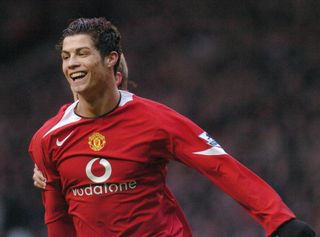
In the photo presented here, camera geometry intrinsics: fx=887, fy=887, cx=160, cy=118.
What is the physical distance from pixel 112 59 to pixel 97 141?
344mm

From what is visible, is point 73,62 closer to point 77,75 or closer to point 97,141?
point 77,75

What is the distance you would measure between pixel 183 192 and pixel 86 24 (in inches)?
133

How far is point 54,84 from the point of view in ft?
23.8

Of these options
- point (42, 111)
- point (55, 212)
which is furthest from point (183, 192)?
point (55, 212)

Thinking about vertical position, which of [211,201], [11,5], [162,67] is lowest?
[211,201]

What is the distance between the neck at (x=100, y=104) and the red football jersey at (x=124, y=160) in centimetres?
2

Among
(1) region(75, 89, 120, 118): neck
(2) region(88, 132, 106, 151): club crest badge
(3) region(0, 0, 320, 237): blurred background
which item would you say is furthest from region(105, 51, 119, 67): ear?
(3) region(0, 0, 320, 237): blurred background

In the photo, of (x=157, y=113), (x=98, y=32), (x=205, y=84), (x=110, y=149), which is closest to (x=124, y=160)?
(x=110, y=149)

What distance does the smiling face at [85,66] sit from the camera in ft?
11.3

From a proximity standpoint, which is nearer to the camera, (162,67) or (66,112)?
(66,112)

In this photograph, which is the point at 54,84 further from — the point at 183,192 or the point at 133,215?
the point at 133,215

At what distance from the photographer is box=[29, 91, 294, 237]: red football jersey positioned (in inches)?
133

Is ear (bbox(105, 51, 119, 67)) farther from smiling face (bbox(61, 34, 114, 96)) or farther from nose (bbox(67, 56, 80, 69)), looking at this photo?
nose (bbox(67, 56, 80, 69))

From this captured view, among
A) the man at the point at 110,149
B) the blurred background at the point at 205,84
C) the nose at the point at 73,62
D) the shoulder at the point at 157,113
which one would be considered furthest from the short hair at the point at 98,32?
the blurred background at the point at 205,84
